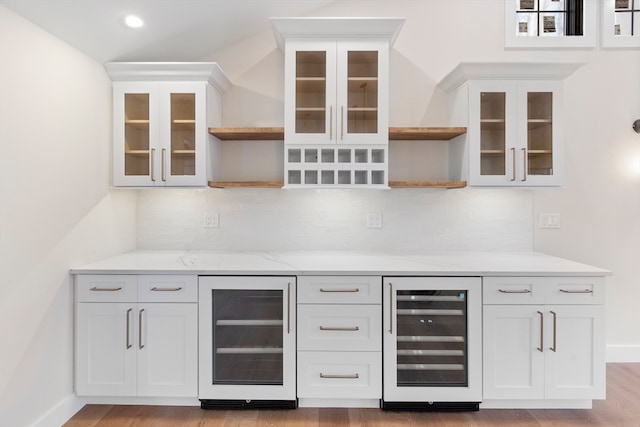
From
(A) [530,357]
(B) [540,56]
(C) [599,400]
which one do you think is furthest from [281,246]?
(B) [540,56]

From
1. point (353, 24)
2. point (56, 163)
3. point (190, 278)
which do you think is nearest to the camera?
point (56, 163)

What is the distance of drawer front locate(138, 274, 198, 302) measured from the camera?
2178mm

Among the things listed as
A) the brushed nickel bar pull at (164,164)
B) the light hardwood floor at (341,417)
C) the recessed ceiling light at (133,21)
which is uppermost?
the recessed ceiling light at (133,21)

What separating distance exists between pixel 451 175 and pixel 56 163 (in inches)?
100

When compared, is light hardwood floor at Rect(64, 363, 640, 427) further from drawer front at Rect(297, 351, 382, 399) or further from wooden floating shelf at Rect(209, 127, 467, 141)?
wooden floating shelf at Rect(209, 127, 467, 141)

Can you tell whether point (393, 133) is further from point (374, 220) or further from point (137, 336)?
point (137, 336)

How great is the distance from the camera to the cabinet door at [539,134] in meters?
2.46

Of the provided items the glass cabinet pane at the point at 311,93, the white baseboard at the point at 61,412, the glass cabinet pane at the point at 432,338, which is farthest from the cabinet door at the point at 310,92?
the white baseboard at the point at 61,412

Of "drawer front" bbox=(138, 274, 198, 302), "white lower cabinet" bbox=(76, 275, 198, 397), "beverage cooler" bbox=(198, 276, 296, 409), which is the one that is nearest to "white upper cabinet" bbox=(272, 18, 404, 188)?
"beverage cooler" bbox=(198, 276, 296, 409)

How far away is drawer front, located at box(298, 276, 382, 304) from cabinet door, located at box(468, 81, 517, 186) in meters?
1.02

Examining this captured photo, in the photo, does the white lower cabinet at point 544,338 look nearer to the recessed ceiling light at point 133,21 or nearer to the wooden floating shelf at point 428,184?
the wooden floating shelf at point 428,184

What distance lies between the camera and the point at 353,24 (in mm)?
2352

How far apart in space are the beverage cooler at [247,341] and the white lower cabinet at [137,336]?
89 millimetres

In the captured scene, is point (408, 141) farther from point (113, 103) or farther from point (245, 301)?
point (113, 103)
